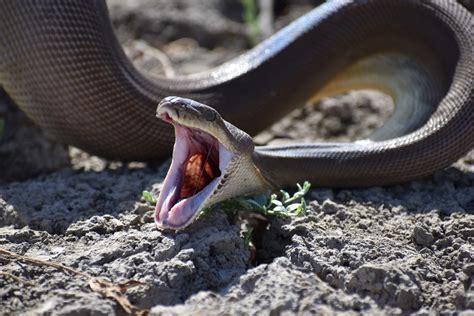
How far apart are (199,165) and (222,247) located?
0.57 meters

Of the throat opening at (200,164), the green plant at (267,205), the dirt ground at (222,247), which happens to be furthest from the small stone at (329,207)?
the throat opening at (200,164)

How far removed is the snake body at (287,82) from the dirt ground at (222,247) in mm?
201

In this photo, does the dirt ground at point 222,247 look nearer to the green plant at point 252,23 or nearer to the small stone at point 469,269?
the small stone at point 469,269

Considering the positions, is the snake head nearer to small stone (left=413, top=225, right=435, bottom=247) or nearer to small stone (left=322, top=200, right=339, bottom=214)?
small stone (left=322, top=200, right=339, bottom=214)

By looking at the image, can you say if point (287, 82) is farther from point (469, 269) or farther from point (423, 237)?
point (469, 269)

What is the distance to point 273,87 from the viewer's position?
18.0 ft

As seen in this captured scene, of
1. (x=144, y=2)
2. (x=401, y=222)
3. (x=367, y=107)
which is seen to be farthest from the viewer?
(x=144, y=2)

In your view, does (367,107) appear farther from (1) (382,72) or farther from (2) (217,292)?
(2) (217,292)

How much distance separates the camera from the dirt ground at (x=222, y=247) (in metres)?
3.45

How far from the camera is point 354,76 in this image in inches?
234

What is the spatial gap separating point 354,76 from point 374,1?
1.97ft

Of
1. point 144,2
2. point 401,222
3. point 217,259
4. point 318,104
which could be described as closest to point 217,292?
point 217,259

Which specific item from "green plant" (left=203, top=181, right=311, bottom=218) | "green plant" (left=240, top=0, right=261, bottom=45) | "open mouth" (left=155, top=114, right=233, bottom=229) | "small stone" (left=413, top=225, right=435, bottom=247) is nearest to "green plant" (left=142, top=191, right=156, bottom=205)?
"open mouth" (left=155, top=114, right=233, bottom=229)

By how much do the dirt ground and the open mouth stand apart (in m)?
0.11
